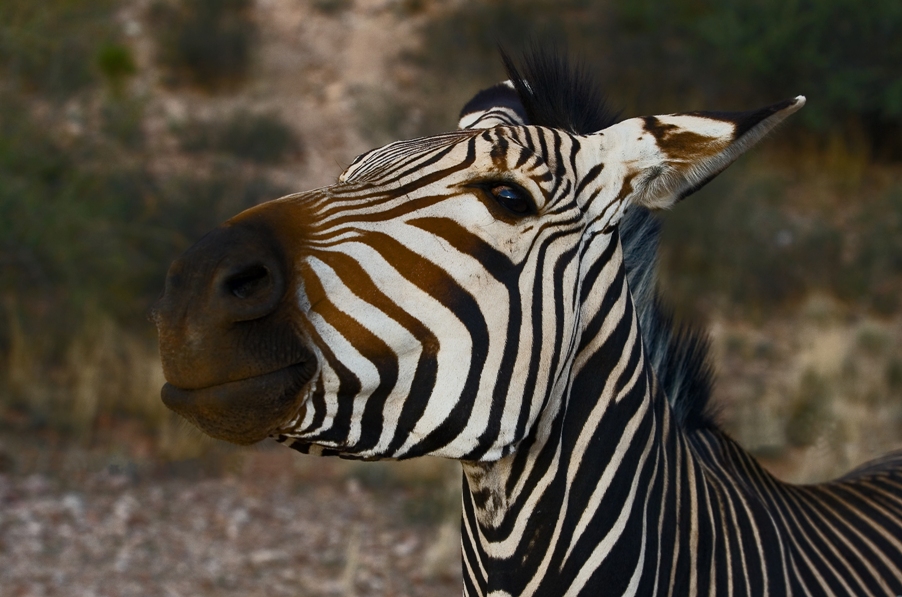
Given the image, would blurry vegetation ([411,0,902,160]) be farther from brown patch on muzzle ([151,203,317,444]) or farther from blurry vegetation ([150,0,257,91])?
brown patch on muzzle ([151,203,317,444])

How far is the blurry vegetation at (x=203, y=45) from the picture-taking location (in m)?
16.9

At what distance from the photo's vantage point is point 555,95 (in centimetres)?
227

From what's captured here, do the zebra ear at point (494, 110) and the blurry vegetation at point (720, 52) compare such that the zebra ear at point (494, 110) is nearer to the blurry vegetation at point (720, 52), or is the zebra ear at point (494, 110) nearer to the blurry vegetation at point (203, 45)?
the blurry vegetation at point (720, 52)

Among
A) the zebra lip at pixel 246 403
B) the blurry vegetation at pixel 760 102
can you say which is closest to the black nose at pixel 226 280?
the zebra lip at pixel 246 403

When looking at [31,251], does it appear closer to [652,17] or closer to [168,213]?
[168,213]

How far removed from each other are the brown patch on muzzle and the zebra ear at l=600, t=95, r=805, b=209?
2.70 feet

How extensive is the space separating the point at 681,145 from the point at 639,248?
51cm

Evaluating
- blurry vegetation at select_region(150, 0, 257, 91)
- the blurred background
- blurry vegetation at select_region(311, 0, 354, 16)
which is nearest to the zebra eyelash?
the blurred background

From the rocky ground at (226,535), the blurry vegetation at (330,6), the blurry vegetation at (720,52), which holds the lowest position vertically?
the rocky ground at (226,535)

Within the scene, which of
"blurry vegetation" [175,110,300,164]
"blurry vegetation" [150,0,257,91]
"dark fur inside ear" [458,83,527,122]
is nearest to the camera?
"dark fur inside ear" [458,83,527,122]

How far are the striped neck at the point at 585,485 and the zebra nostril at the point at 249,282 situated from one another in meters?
0.69

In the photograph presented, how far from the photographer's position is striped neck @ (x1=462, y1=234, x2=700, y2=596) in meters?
1.99

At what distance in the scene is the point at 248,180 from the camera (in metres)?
12.7

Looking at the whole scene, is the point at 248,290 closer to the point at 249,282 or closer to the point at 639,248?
the point at 249,282
